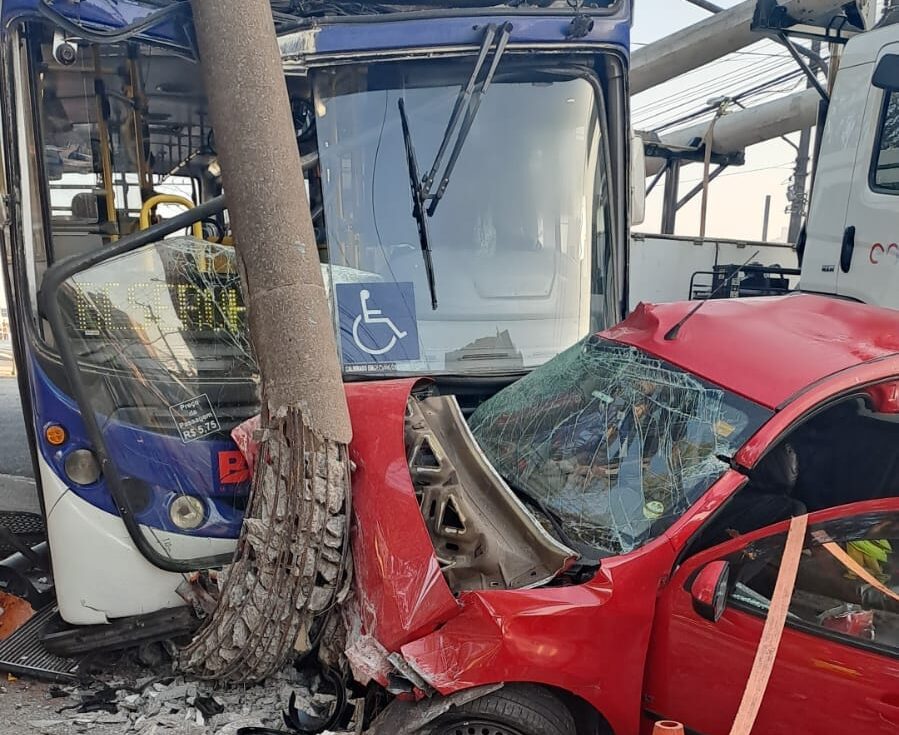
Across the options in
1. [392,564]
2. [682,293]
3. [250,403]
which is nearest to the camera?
[392,564]

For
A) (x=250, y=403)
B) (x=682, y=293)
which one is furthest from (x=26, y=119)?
(x=682, y=293)

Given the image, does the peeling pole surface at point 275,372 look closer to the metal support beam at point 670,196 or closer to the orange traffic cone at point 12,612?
the orange traffic cone at point 12,612

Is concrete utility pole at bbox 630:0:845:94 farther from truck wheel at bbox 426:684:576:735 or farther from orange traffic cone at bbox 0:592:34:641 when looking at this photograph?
orange traffic cone at bbox 0:592:34:641

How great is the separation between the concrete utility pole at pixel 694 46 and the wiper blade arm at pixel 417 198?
5670 millimetres

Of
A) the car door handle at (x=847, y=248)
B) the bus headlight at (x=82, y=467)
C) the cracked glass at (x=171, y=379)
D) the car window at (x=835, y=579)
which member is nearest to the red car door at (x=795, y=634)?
the car window at (x=835, y=579)

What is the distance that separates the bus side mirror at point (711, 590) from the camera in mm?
2057

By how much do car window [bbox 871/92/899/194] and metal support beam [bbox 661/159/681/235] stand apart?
25.8 feet

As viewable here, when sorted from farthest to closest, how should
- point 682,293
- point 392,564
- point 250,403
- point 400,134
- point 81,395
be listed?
point 682,293 → point 400,134 → point 250,403 → point 81,395 → point 392,564

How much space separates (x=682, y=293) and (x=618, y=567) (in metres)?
9.62

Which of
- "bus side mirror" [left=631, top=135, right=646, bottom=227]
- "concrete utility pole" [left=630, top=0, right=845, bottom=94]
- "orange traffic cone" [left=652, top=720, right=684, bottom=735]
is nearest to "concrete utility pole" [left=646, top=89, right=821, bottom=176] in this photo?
"concrete utility pole" [left=630, top=0, right=845, bottom=94]

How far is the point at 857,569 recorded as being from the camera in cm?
217

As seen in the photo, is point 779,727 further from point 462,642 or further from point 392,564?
point 392,564

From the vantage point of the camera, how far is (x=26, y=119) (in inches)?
108

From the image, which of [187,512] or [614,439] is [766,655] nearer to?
[614,439]
